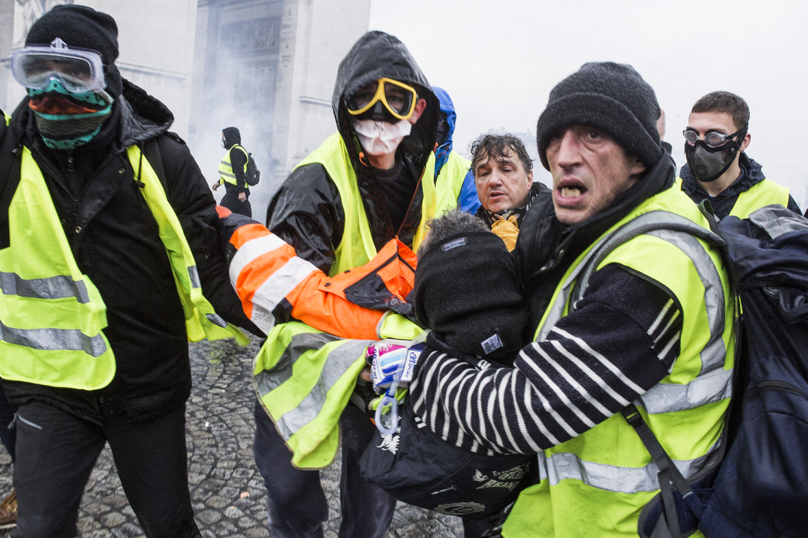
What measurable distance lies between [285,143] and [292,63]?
2.28m

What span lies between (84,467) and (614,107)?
1.99 metres

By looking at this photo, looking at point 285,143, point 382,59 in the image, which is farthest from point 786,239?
point 285,143

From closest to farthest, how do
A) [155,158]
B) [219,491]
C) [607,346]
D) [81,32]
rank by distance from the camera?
1. [607,346]
2. [81,32]
3. [155,158]
4. [219,491]

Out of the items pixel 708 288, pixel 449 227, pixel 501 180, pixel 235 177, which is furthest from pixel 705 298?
pixel 235 177

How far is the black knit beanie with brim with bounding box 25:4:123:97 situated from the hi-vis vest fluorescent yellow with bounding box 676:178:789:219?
344 cm

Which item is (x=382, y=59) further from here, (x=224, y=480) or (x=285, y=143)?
(x=285, y=143)

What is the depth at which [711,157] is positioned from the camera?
3.48 meters

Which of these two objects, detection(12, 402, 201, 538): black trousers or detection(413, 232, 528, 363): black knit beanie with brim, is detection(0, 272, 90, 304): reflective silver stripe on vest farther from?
detection(413, 232, 528, 363): black knit beanie with brim

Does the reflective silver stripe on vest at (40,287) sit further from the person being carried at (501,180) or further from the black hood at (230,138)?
the black hood at (230,138)

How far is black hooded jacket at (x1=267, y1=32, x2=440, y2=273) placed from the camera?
76.5 inches

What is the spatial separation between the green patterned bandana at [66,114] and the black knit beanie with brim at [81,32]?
10 cm

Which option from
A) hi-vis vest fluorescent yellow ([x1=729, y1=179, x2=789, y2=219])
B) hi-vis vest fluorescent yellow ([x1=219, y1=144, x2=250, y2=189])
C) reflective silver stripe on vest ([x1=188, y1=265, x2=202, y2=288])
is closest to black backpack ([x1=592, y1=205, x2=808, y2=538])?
reflective silver stripe on vest ([x1=188, y1=265, x2=202, y2=288])

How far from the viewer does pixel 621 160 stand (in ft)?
4.28

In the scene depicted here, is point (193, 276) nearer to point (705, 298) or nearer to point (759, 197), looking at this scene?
point (705, 298)
